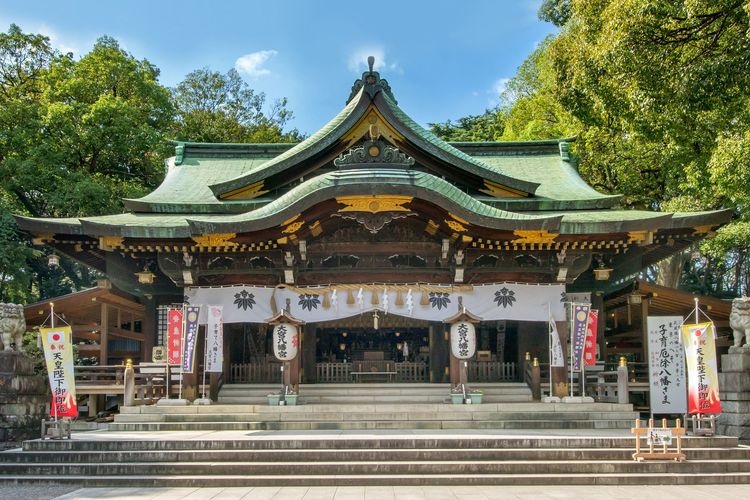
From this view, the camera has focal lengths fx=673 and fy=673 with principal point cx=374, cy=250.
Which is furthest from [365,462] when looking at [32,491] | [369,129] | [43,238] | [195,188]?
[195,188]

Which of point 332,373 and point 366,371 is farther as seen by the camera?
point 366,371

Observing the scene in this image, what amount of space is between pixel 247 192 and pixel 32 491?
9498 millimetres

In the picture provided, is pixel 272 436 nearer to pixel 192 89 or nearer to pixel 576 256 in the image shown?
pixel 576 256

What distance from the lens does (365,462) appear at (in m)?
10.2

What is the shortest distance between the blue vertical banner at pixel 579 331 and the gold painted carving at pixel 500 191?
152 inches

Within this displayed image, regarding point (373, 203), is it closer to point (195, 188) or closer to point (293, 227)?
point (293, 227)

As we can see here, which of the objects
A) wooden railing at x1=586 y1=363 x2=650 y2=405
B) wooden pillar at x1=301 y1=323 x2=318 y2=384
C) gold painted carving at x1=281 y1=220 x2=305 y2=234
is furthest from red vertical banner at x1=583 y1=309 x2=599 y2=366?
gold painted carving at x1=281 y1=220 x2=305 y2=234

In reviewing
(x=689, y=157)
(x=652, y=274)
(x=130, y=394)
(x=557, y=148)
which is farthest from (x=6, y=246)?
(x=652, y=274)

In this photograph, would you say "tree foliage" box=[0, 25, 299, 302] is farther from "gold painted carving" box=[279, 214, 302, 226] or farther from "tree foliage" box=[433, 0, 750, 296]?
"tree foliage" box=[433, 0, 750, 296]

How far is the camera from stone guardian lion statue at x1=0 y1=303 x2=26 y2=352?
39.4ft

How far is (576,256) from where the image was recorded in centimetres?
1551

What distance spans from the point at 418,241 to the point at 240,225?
4.16 meters

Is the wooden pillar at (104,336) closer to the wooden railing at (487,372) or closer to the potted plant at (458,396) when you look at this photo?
the wooden railing at (487,372)

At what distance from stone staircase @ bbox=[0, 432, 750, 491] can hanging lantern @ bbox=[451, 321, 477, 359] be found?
3453 millimetres
